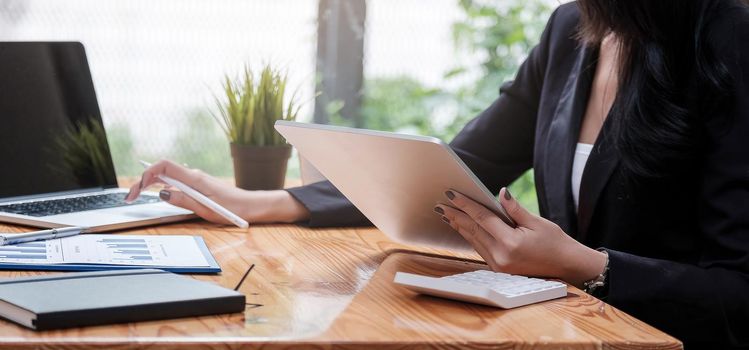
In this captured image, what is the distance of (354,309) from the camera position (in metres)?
0.94

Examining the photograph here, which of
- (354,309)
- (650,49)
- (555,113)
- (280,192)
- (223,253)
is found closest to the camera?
(354,309)

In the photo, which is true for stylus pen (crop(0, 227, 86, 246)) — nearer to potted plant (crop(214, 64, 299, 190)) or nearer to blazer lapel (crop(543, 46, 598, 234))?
potted plant (crop(214, 64, 299, 190))

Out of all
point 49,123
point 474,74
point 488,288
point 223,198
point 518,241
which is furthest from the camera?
point 474,74

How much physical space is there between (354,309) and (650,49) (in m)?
0.71

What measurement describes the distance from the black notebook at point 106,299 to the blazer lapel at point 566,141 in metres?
0.77

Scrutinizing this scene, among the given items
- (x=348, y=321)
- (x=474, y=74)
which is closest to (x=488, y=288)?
(x=348, y=321)

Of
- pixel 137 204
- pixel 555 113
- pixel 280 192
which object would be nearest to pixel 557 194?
pixel 555 113

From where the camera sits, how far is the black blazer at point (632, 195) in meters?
1.18

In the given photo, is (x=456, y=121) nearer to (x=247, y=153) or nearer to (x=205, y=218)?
(x=247, y=153)

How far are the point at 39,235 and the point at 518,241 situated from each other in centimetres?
61

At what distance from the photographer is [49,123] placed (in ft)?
5.32

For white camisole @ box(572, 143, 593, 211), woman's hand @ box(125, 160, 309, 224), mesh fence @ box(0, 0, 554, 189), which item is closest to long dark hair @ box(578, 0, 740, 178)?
white camisole @ box(572, 143, 593, 211)

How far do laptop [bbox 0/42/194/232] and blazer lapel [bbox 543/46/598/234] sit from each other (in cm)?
60

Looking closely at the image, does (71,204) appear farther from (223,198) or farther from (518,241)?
(518,241)
